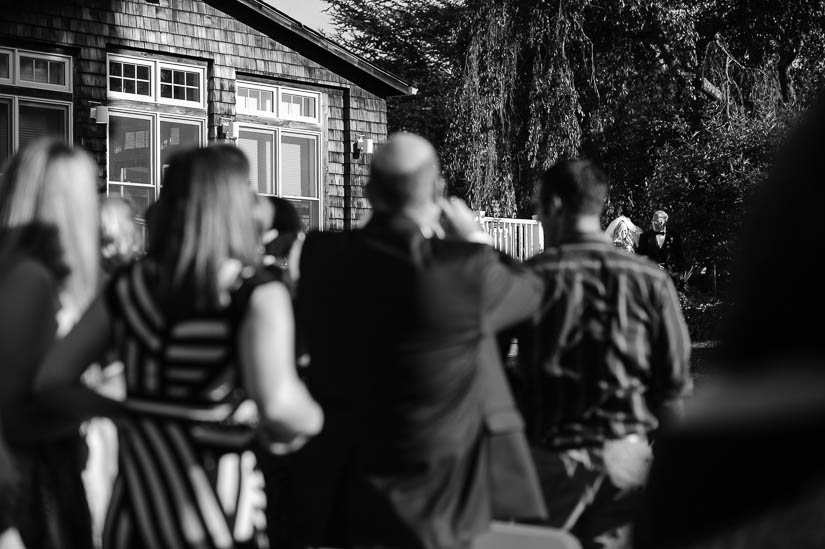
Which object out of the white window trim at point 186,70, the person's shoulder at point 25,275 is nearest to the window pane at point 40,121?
the white window trim at point 186,70

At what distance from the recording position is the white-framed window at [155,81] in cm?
1894

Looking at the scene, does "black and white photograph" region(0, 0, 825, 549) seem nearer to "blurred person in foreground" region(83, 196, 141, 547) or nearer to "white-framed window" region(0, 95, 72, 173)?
"blurred person in foreground" region(83, 196, 141, 547)

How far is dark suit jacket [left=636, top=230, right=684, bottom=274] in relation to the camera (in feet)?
54.2

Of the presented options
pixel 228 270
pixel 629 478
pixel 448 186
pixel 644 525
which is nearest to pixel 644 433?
pixel 629 478

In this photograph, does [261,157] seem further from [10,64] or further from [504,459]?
[504,459]

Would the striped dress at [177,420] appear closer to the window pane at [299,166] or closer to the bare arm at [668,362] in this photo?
the bare arm at [668,362]

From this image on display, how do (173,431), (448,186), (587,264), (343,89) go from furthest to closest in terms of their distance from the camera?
(448,186) < (343,89) < (587,264) < (173,431)

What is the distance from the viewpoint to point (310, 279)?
12.3 ft

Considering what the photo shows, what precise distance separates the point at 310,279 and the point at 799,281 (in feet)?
9.97

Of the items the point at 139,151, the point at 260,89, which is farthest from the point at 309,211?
the point at 139,151

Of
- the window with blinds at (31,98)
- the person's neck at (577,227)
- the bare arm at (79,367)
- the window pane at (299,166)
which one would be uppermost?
the window with blinds at (31,98)

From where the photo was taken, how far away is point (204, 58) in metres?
20.0

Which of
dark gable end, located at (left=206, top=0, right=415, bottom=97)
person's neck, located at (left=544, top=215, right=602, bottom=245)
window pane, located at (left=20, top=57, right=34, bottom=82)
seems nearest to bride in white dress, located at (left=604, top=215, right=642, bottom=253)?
dark gable end, located at (left=206, top=0, right=415, bottom=97)

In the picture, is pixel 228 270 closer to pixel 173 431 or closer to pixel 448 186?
pixel 173 431
